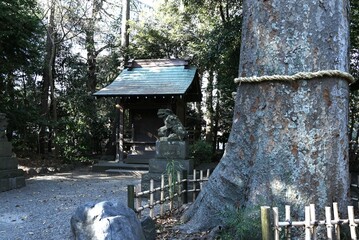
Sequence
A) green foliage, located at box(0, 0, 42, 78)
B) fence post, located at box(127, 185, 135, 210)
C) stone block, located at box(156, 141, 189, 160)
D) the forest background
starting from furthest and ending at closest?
the forest background, green foliage, located at box(0, 0, 42, 78), stone block, located at box(156, 141, 189, 160), fence post, located at box(127, 185, 135, 210)

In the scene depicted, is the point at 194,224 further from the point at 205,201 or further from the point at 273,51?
the point at 273,51

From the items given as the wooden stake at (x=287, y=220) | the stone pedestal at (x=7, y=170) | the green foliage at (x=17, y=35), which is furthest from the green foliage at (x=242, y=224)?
the green foliage at (x=17, y=35)

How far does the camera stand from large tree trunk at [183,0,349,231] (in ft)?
10.7

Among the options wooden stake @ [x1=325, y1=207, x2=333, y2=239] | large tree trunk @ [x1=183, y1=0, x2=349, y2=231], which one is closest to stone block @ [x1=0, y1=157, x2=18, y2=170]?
large tree trunk @ [x1=183, y1=0, x2=349, y2=231]

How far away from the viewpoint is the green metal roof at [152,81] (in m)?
12.9

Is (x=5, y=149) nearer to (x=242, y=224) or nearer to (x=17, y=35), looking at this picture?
(x=17, y=35)

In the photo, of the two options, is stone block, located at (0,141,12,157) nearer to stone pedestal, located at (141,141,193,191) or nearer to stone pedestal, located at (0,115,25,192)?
stone pedestal, located at (0,115,25,192)

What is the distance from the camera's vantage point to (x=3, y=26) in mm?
Answer: 10156

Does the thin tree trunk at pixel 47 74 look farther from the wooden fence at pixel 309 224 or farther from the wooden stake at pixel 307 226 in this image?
the wooden stake at pixel 307 226

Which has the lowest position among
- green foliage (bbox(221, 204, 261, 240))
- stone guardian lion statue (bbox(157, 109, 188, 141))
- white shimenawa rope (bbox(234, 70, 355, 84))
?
green foliage (bbox(221, 204, 261, 240))

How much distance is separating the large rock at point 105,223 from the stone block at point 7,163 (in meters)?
6.65

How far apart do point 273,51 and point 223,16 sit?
11728 mm

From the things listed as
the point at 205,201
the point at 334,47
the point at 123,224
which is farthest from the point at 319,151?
the point at 123,224

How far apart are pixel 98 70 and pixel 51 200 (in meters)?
11.4
